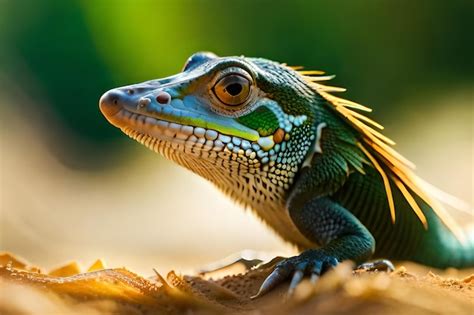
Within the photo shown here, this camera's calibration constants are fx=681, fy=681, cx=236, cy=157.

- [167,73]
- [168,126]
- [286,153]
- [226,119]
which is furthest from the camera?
[167,73]

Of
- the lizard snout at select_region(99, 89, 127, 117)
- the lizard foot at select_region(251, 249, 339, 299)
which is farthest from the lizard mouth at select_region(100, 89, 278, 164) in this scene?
the lizard foot at select_region(251, 249, 339, 299)

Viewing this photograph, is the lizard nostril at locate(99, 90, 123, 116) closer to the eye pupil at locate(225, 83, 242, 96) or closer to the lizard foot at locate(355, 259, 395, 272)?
the eye pupil at locate(225, 83, 242, 96)

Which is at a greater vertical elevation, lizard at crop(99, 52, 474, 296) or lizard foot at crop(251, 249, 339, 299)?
lizard at crop(99, 52, 474, 296)

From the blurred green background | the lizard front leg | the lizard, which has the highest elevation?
the blurred green background

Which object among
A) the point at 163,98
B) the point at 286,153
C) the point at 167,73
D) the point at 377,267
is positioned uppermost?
the point at 167,73

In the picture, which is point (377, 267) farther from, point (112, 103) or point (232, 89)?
point (112, 103)

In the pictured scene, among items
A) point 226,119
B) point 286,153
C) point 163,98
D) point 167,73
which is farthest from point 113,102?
point 167,73

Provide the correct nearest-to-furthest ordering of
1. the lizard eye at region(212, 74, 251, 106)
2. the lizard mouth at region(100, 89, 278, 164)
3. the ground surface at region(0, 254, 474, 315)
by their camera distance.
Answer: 1. the ground surface at region(0, 254, 474, 315)
2. the lizard mouth at region(100, 89, 278, 164)
3. the lizard eye at region(212, 74, 251, 106)
